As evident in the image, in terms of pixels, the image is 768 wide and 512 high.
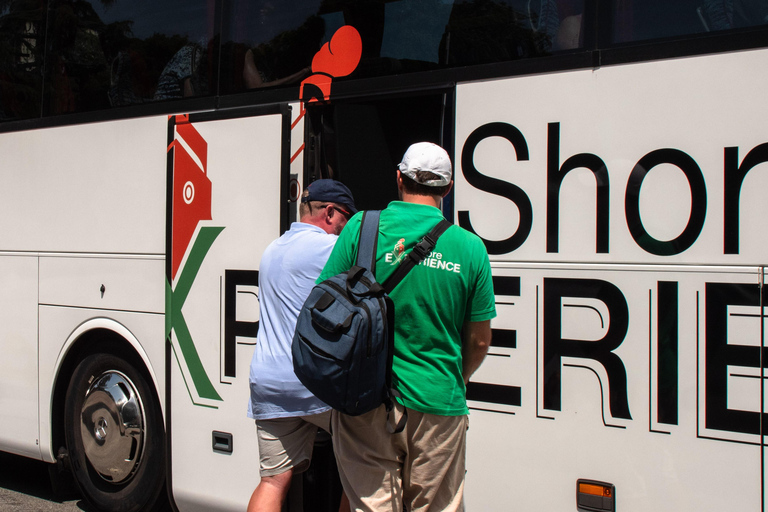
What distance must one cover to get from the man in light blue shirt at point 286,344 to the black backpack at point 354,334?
2.00ft

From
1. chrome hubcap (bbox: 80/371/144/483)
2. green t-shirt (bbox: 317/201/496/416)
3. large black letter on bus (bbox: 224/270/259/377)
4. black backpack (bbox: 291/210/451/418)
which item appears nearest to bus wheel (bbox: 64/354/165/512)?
chrome hubcap (bbox: 80/371/144/483)

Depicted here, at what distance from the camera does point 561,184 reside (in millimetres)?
3051

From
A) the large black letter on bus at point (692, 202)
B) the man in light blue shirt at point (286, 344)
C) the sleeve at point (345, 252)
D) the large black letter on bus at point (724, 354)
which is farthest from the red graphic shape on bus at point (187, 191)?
the large black letter on bus at point (724, 354)

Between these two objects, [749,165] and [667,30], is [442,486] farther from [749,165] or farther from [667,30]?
[667,30]

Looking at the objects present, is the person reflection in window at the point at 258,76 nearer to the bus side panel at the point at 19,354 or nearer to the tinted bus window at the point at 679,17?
the tinted bus window at the point at 679,17

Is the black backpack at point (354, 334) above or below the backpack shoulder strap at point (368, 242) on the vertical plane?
below

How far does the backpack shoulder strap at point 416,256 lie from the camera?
237cm

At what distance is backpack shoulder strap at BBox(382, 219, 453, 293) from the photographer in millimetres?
2371

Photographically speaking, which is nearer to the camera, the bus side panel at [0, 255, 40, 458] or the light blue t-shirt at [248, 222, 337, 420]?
the light blue t-shirt at [248, 222, 337, 420]

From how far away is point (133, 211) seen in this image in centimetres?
438

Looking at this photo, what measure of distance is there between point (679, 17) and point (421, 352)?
1.69m

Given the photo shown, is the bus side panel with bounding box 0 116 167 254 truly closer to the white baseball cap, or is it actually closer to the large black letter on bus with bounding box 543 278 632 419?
the white baseball cap

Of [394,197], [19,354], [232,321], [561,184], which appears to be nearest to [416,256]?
[561,184]

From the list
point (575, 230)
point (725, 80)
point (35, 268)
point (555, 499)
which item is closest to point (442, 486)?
point (555, 499)
